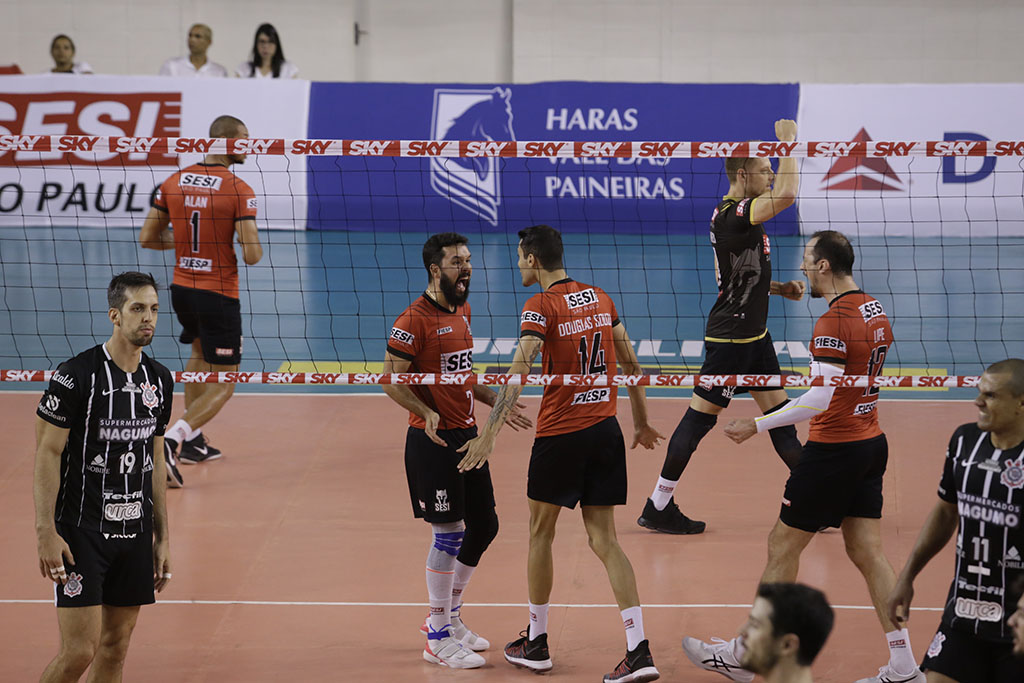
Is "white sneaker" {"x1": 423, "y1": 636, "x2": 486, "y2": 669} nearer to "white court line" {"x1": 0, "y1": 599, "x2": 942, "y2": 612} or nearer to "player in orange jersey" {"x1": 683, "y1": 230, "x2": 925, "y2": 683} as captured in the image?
"white court line" {"x1": 0, "y1": 599, "x2": 942, "y2": 612}

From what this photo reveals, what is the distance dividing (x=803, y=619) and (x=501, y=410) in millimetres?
2903

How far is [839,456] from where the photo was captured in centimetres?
626

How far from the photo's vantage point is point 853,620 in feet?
23.0

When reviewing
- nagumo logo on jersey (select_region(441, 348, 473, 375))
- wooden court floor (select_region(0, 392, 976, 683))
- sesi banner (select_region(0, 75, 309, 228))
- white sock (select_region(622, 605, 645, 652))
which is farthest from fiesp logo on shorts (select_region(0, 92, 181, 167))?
white sock (select_region(622, 605, 645, 652))

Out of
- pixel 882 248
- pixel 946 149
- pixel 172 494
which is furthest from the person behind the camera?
pixel 882 248

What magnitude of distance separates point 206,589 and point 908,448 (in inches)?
223

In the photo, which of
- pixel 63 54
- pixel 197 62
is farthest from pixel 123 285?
pixel 63 54

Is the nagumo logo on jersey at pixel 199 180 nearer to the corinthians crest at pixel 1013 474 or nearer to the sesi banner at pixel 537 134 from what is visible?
the corinthians crest at pixel 1013 474

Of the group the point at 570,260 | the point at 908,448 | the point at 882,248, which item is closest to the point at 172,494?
the point at 908,448

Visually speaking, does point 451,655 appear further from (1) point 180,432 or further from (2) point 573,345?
(1) point 180,432

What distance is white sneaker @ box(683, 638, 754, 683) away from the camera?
629 cm

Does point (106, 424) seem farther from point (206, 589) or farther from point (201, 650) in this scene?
point (206, 589)

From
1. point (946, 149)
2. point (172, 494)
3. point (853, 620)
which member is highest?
point (946, 149)

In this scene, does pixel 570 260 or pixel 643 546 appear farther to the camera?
pixel 570 260
